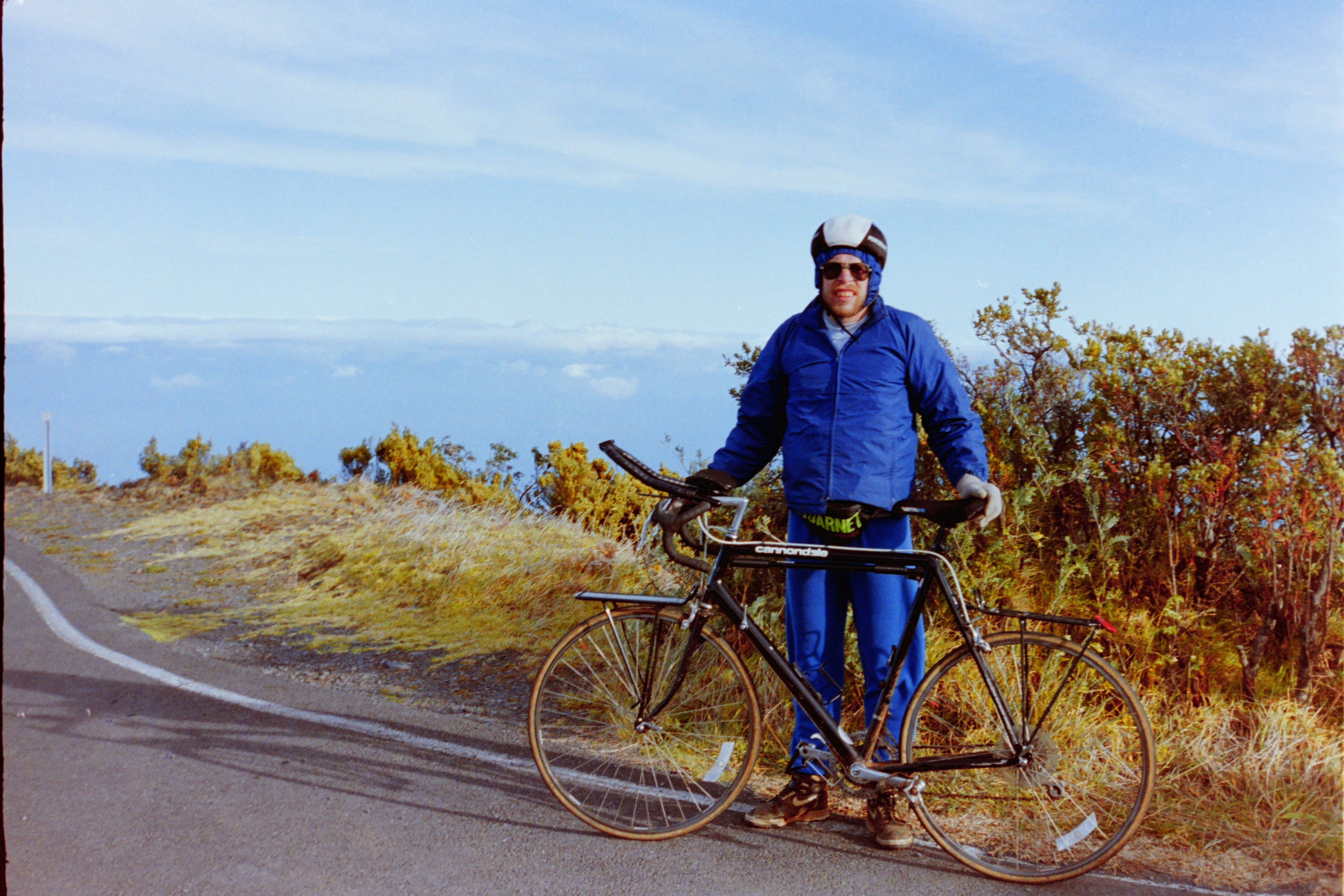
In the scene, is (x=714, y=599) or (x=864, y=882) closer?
(x=864, y=882)

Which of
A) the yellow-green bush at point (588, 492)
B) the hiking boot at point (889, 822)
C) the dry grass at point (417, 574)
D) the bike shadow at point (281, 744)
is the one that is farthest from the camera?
the yellow-green bush at point (588, 492)

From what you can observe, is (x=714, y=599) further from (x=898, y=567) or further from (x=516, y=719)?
(x=516, y=719)

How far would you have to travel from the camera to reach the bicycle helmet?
398 centimetres

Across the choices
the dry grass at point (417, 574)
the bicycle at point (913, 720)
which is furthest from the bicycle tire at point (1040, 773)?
the dry grass at point (417, 574)

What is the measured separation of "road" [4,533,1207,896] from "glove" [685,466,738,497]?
1361mm

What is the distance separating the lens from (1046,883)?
3.81 m

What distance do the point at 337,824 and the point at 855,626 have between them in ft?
7.39

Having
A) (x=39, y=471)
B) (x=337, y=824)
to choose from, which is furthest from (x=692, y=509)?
(x=39, y=471)

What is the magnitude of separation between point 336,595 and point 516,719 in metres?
4.01

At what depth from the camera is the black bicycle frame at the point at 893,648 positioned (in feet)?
12.5

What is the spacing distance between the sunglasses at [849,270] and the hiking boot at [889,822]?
1.97 m

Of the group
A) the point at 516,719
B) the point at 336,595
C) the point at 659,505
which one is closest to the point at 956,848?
the point at 659,505

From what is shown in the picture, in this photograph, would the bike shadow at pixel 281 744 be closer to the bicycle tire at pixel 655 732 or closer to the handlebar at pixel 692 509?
the bicycle tire at pixel 655 732

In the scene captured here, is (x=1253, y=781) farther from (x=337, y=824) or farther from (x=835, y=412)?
(x=337, y=824)
